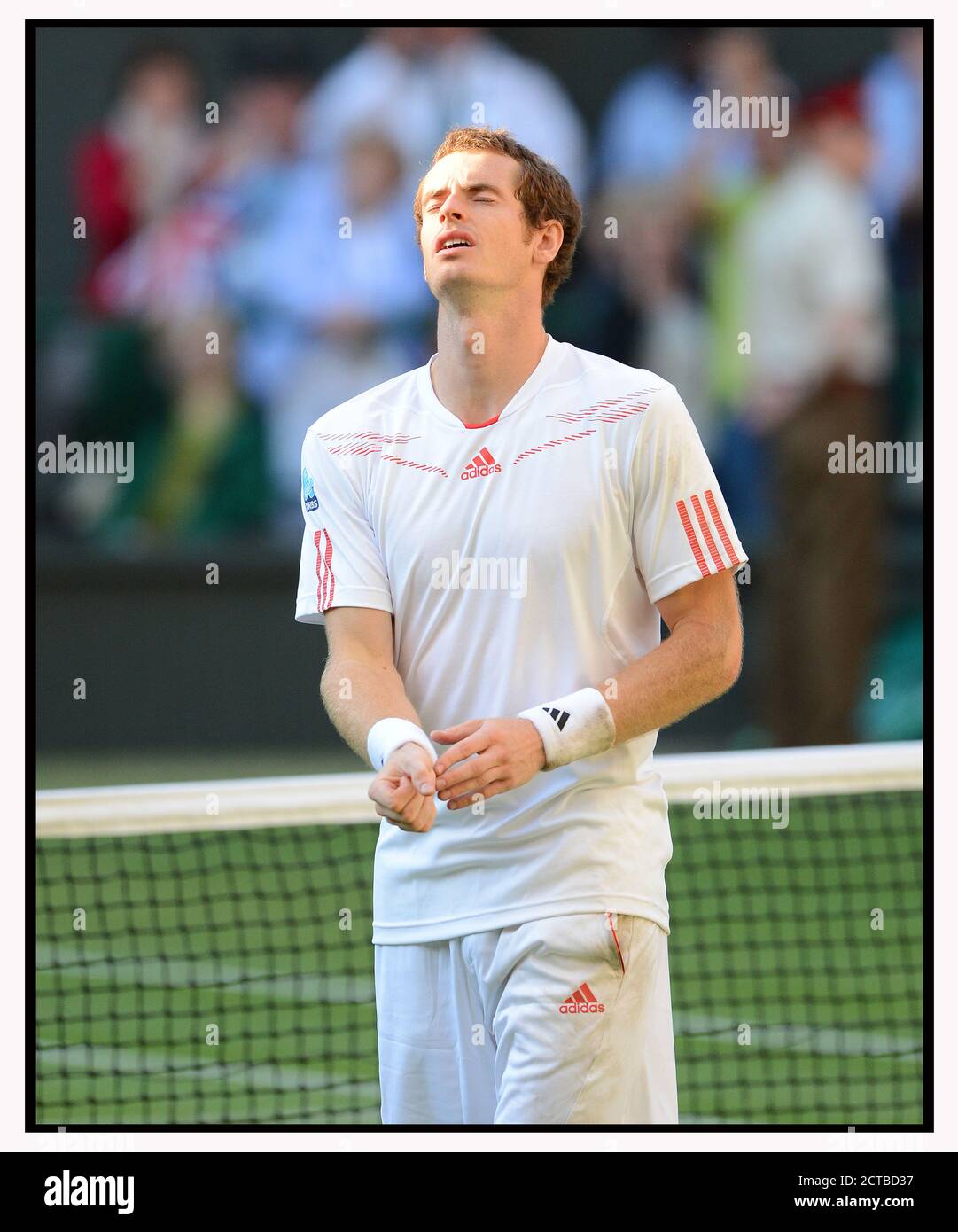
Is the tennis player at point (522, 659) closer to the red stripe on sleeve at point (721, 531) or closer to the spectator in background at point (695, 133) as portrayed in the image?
the red stripe on sleeve at point (721, 531)

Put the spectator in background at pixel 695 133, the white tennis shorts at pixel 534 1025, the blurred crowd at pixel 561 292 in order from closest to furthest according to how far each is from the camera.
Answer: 1. the white tennis shorts at pixel 534 1025
2. the blurred crowd at pixel 561 292
3. the spectator in background at pixel 695 133

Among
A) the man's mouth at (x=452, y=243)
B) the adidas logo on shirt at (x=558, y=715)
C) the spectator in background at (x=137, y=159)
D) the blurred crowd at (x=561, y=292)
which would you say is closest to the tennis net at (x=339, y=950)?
the adidas logo on shirt at (x=558, y=715)

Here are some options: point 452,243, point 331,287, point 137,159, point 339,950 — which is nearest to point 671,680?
point 452,243

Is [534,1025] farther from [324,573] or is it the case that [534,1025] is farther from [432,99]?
[432,99]

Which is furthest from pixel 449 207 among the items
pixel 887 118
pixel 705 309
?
pixel 887 118

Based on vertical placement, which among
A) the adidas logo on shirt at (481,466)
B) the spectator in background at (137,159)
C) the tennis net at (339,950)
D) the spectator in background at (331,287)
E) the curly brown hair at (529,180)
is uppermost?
the spectator in background at (137,159)

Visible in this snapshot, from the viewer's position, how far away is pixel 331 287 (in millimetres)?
12492

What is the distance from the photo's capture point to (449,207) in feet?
14.3

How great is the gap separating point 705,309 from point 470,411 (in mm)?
8474

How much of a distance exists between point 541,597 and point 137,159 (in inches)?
390

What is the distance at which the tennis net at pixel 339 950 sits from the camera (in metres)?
6.42

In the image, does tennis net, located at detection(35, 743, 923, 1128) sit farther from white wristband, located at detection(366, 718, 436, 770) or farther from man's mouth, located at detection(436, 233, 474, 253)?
man's mouth, located at detection(436, 233, 474, 253)

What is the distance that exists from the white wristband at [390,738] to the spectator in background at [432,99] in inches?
324
